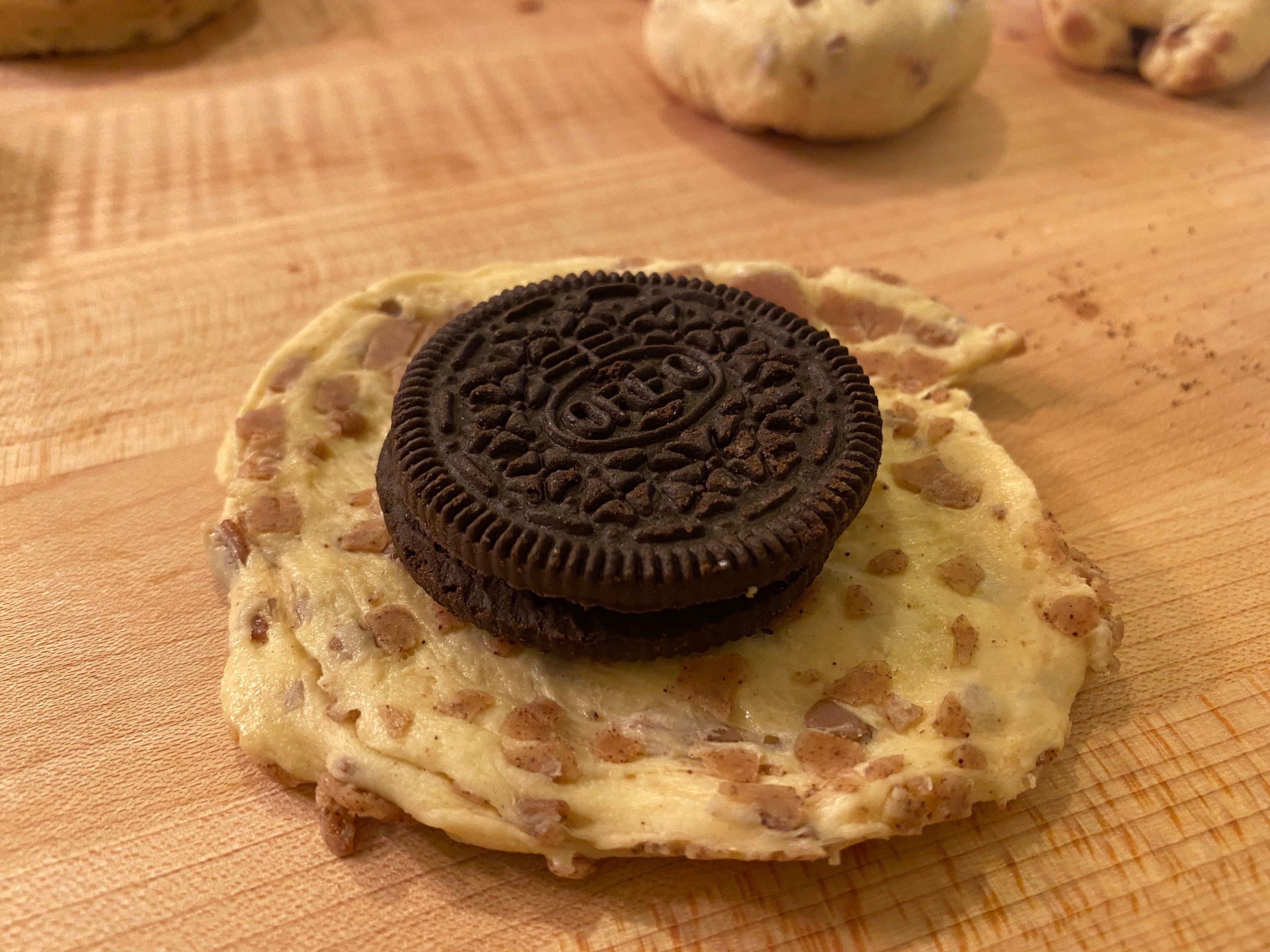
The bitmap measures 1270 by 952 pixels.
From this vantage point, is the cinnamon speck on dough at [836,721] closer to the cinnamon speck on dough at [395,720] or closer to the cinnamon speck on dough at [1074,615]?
the cinnamon speck on dough at [1074,615]

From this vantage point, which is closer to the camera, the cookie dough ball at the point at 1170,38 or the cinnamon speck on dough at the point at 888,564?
the cinnamon speck on dough at the point at 888,564

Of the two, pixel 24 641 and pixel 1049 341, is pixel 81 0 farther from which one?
pixel 1049 341

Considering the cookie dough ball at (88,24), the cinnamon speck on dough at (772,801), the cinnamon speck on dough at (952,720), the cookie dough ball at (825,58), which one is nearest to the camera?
the cinnamon speck on dough at (772,801)

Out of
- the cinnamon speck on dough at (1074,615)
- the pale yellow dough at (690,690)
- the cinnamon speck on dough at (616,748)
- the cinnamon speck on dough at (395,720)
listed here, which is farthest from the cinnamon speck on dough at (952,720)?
the cinnamon speck on dough at (395,720)

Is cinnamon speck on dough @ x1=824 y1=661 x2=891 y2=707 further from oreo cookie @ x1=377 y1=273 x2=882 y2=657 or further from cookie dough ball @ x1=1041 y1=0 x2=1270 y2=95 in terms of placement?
cookie dough ball @ x1=1041 y1=0 x2=1270 y2=95

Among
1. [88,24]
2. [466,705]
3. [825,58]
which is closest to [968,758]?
[466,705]

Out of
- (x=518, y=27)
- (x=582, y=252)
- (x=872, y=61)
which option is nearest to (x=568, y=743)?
(x=582, y=252)

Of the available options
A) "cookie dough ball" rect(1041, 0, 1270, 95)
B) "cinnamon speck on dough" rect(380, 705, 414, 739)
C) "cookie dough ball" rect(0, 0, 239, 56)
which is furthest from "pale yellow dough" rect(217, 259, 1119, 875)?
"cookie dough ball" rect(0, 0, 239, 56)
